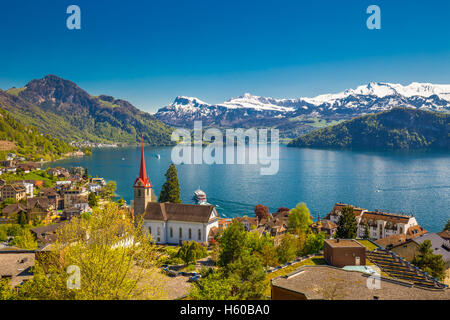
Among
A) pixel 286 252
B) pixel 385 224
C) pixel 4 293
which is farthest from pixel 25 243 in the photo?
pixel 385 224

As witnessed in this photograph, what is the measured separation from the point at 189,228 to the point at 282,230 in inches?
878

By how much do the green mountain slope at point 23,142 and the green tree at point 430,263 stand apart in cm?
15317

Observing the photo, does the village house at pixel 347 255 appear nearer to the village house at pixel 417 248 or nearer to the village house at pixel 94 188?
the village house at pixel 417 248

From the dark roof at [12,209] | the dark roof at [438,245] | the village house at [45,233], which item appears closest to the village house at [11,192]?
the dark roof at [12,209]

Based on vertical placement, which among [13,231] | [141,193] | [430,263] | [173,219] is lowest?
[13,231]

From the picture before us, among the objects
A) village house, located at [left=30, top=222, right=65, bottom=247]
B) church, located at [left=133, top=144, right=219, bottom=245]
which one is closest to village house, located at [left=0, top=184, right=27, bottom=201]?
village house, located at [left=30, top=222, right=65, bottom=247]

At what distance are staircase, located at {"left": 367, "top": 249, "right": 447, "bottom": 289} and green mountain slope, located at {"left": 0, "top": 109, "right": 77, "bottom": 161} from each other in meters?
151

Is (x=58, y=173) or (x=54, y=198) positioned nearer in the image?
(x=54, y=198)

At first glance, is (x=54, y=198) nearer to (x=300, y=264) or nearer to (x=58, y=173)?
(x=58, y=173)

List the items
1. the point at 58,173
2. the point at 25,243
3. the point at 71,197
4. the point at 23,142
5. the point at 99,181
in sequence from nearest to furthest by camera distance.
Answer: the point at 25,243, the point at 71,197, the point at 99,181, the point at 58,173, the point at 23,142

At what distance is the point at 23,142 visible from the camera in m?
164

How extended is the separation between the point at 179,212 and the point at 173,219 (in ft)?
4.00

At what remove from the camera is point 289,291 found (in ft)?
56.3
